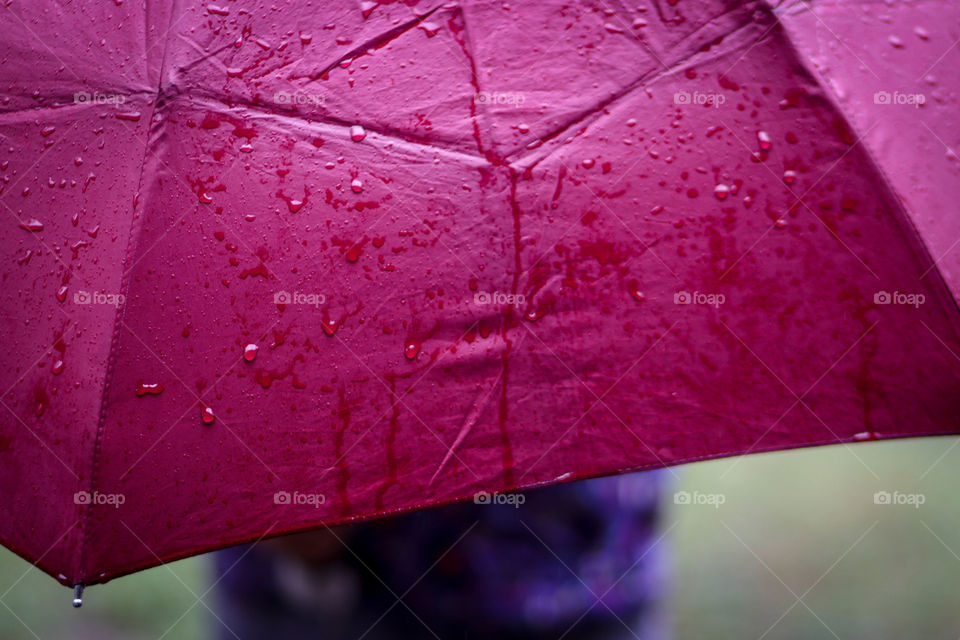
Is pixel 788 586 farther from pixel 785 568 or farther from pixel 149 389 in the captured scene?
pixel 149 389

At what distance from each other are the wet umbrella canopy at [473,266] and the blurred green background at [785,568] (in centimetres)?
199

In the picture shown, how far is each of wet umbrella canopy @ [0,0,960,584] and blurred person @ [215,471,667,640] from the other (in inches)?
16.7

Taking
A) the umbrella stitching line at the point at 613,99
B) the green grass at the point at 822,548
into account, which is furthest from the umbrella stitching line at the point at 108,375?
the green grass at the point at 822,548

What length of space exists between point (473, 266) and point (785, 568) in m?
3.04

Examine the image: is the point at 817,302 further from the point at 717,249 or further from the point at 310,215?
the point at 310,215

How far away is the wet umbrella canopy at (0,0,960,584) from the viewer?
4.35 feet

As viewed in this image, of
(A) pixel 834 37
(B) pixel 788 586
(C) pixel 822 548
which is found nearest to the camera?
(A) pixel 834 37

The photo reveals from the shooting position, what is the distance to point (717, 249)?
134 cm

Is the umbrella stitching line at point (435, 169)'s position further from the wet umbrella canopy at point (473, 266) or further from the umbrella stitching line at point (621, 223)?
the umbrella stitching line at point (621, 223)

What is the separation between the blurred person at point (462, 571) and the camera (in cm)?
172

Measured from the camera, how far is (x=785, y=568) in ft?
12.4

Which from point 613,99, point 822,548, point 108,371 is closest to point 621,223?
point 613,99

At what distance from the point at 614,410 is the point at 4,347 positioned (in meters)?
1.06

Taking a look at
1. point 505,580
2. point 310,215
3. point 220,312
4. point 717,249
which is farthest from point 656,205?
point 505,580
